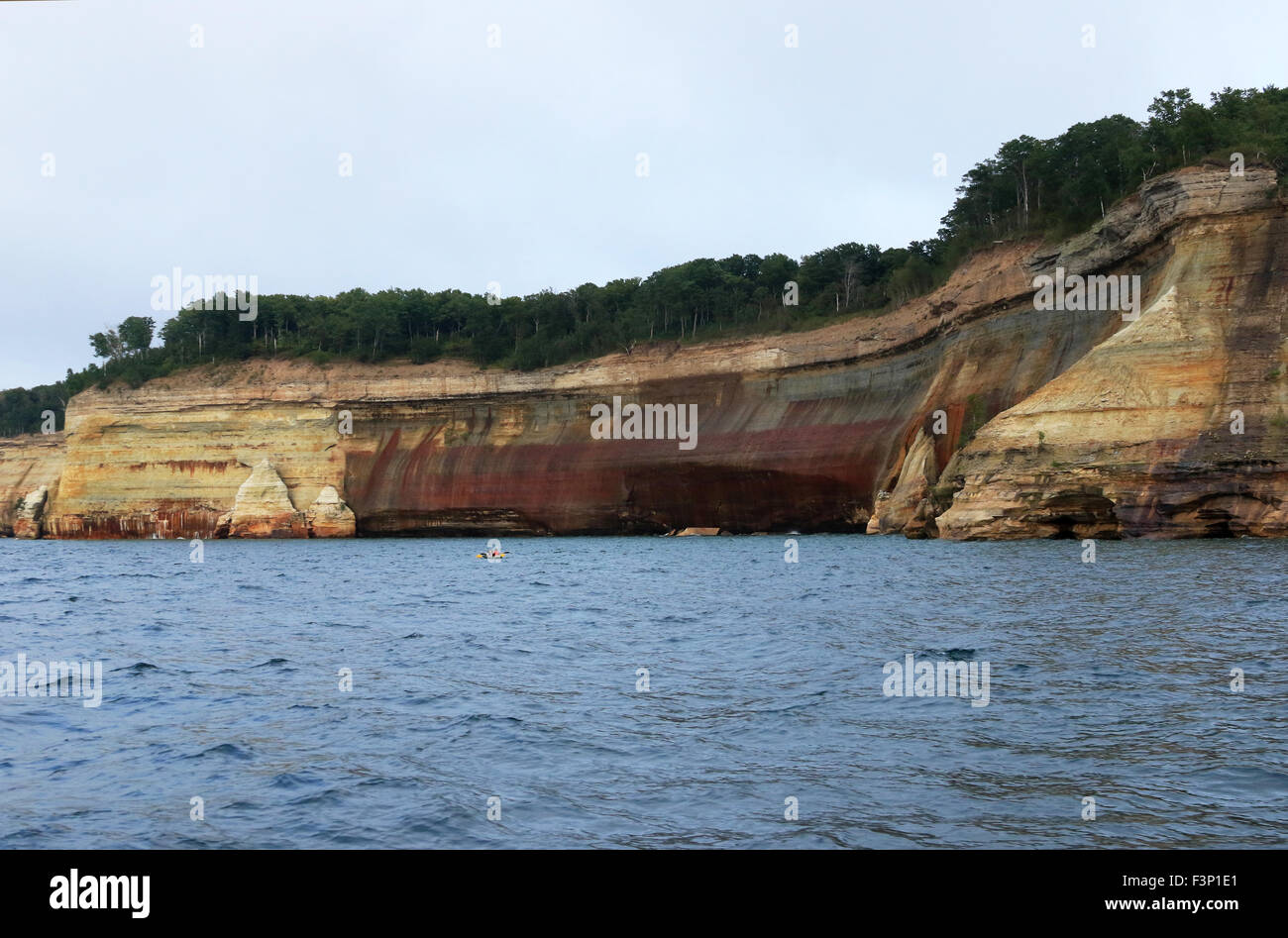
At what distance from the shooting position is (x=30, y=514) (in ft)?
266

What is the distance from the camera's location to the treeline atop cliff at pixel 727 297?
51844mm

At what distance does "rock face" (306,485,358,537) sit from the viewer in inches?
2894

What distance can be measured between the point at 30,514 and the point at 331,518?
25.5 m

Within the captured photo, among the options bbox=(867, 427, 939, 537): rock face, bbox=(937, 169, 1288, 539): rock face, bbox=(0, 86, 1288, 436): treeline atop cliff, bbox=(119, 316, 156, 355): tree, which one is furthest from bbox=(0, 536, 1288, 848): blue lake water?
bbox=(119, 316, 156, 355): tree

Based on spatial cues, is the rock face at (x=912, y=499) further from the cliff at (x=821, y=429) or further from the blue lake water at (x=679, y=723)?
the blue lake water at (x=679, y=723)

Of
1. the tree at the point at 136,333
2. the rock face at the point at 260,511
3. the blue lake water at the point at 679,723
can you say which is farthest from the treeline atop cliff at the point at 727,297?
the blue lake water at the point at 679,723

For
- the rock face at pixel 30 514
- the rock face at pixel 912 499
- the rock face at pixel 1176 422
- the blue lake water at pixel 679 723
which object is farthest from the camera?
the rock face at pixel 30 514

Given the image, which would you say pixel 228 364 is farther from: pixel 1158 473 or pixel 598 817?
pixel 598 817

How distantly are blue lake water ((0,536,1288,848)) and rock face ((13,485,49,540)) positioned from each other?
207ft

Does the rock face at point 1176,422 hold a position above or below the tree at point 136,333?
below

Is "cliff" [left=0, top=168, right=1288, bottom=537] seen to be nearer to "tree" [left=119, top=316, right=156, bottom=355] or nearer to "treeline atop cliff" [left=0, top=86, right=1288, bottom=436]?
"treeline atop cliff" [left=0, top=86, right=1288, bottom=436]

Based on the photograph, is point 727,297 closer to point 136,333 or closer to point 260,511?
point 260,511

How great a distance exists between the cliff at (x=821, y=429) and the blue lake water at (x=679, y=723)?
13.1 metres
